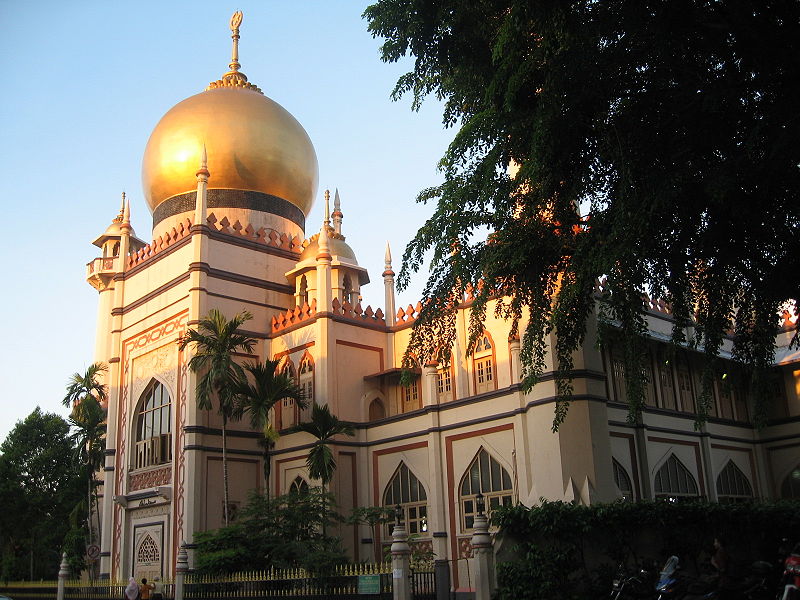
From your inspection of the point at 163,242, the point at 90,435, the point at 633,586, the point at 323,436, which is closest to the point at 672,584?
the point at 633,586

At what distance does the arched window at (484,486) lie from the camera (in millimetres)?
18672

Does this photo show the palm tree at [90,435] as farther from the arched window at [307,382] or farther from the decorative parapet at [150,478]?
the arched window at [307,382]

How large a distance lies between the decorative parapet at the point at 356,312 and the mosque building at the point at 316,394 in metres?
0.07

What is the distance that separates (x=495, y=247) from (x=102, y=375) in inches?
889

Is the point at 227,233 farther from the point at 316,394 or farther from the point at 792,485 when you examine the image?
the point at 792,485

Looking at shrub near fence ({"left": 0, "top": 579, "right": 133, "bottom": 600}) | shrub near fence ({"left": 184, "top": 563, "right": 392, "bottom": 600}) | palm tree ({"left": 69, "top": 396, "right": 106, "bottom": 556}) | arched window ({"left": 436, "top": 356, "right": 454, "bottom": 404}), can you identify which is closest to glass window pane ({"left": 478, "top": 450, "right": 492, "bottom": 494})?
arched window ({"left": 436, "top": 356, "right": 454, "bottom": 404})

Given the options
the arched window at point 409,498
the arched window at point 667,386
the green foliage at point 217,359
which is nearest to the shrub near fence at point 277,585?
the arched window at point 409,498

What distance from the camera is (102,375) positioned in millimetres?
30344

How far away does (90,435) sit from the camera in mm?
27312

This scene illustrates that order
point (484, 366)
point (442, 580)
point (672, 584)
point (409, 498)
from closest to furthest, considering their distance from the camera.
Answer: point (672, 584), point (442, 580), point (409, 498), point (484, 366)

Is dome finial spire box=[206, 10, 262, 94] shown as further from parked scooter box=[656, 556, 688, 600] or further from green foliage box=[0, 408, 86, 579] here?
parked scooter box=[656, 556, 688, 600]

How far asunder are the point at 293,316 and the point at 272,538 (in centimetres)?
727

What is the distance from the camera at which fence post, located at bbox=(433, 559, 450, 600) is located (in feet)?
42.3

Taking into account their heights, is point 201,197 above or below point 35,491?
above
